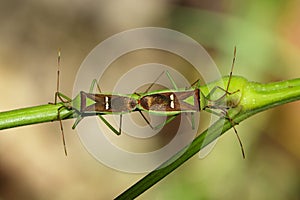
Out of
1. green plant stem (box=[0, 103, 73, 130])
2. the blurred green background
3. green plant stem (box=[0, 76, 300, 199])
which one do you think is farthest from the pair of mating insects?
the blurred green background

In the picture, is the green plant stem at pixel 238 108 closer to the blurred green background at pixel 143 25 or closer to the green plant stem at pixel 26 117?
the green plant stem at pixel 26 117

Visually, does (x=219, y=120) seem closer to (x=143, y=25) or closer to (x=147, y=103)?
(x=147, y=103)

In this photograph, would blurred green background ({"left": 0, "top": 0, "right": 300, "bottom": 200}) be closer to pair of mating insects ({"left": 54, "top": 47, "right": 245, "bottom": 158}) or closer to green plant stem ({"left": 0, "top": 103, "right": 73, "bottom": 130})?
pair of mating insects ({"left": 54, "top": 47, "right": 245, "bottom": 158})

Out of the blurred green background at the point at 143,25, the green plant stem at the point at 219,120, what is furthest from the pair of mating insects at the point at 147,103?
the blurred green background at the point at 143,25

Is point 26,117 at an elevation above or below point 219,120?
above

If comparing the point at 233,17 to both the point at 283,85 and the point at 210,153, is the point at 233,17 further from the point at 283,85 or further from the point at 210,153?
the point at 283,85

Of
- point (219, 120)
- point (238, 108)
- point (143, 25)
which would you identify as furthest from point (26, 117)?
point (143, 25)
